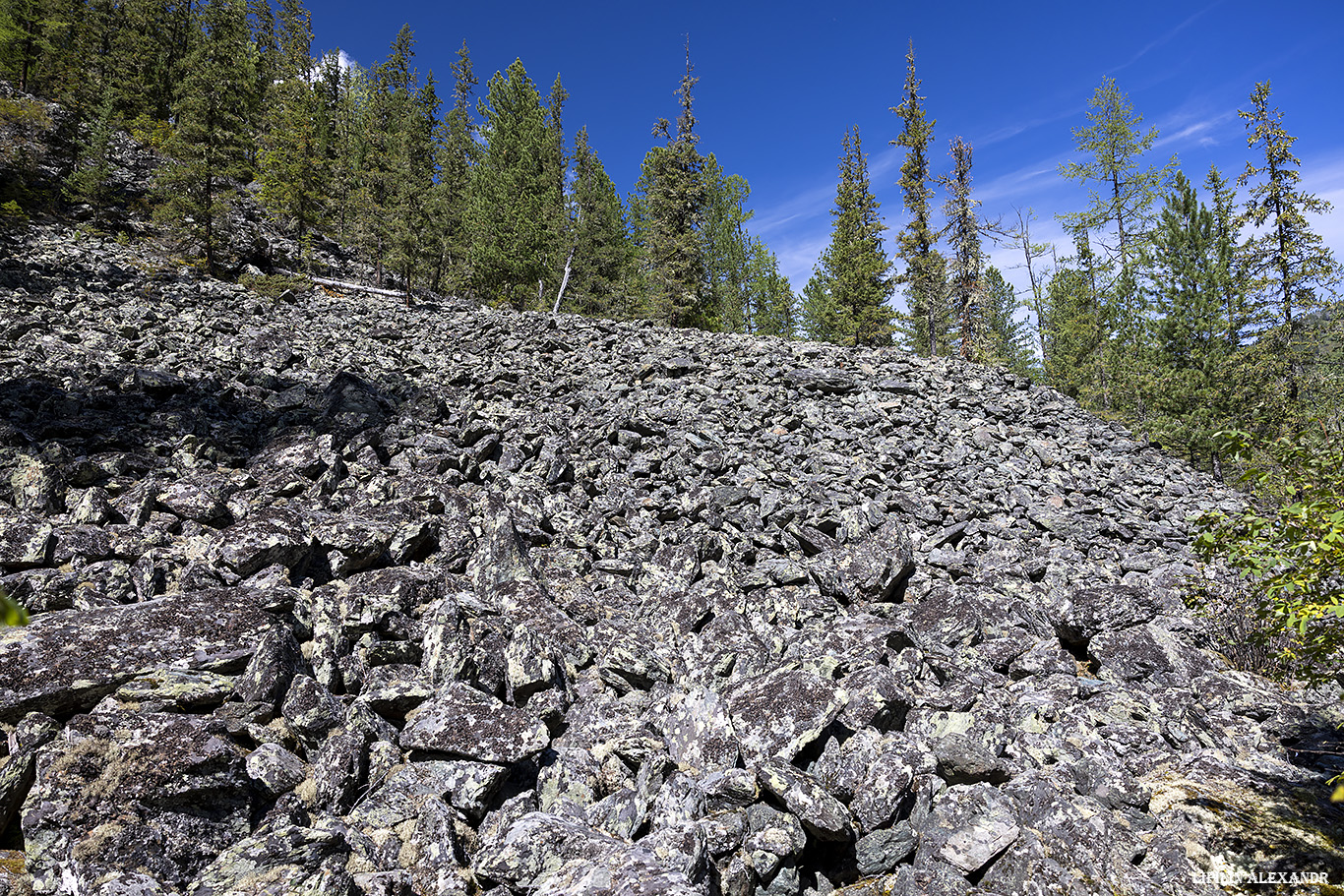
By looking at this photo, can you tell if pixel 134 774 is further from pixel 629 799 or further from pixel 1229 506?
pixel 1229 506

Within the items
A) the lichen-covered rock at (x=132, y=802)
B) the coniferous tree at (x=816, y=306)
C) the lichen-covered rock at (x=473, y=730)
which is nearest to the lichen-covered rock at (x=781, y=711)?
the lichen-covered rock at (x=473, y=730)

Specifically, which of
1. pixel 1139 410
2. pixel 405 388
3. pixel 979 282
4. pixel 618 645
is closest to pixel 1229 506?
pixel 1139 410

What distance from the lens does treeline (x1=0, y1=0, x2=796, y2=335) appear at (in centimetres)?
2545

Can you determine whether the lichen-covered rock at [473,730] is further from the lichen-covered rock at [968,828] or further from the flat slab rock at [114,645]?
the lichen-covered rock at [968,828]

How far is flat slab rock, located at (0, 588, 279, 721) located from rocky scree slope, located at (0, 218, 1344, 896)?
33 millimetres

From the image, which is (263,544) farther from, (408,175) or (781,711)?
(408,175)

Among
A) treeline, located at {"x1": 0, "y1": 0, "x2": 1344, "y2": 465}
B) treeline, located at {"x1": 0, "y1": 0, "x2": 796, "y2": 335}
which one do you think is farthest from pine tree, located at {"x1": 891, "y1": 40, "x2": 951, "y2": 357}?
treeline, located at {"x1": 0, "y1": 0, "x2": 796, "y2": 335}

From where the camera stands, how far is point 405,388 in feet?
45.9

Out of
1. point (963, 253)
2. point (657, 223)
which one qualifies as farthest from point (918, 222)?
→ point (657, 223)

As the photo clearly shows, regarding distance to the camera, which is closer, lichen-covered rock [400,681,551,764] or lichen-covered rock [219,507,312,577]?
lichen-covered rock [400,681,551,764]

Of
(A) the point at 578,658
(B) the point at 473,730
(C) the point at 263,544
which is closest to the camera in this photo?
(B) the point at 473,730

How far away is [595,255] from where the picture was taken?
35.8 metres

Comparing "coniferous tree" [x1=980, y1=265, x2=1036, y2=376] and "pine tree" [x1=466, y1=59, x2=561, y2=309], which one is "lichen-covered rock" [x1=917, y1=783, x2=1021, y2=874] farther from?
"coniferous tree" [x1=980, y1=265, x2=1036, y2=376]

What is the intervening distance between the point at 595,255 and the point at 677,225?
278 inches
